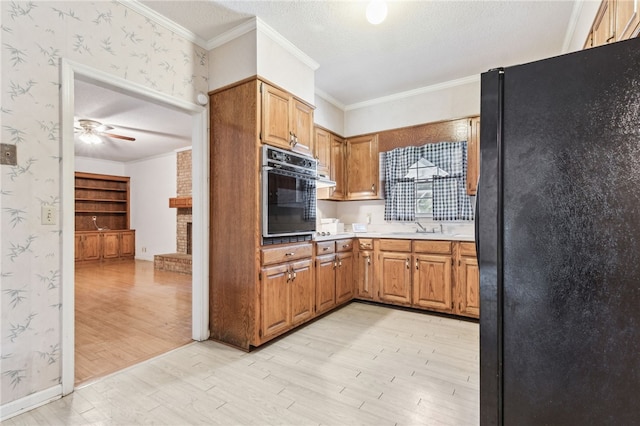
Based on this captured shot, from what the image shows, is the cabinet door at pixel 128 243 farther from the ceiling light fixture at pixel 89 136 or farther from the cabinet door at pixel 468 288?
the cabinet door at pixel 468 288

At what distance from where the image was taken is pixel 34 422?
65.6 inches

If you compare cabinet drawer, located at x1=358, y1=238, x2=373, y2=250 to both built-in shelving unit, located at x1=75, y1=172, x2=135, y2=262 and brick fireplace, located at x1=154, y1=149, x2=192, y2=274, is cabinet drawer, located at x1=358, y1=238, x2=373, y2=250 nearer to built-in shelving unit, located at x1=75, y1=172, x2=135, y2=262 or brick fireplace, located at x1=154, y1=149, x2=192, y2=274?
brick fireplace, located at x1=154, y1=149, x2=192, y2=274

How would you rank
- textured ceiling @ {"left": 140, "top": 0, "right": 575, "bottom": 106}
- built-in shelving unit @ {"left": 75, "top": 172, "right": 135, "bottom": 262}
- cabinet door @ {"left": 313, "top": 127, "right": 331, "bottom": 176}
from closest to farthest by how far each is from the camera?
textured ceiling @ {"left": 140, "top": 0, "right": 575, "bottom": 106} → cabinet door @ {"left": 313, "top": 127, "right": 331, "bottom": 176} → built-in shelving unit @ {"left": 75, "top": 172, "right": 135, "bottom": 262}

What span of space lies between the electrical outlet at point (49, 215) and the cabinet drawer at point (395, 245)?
3065mm

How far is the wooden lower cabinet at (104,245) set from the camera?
7.12m

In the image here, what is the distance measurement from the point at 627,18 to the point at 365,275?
3.11 m

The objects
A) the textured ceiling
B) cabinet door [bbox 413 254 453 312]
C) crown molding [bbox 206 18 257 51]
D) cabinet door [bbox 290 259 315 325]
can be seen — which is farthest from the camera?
cabinet door [bbox 413 254 453 312]

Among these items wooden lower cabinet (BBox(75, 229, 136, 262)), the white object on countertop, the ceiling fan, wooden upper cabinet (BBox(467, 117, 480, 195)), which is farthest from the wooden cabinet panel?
wooden lower cabinet (BBox(75, 229, 136, 262))

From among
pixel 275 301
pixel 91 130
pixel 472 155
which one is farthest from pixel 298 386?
pixel 91 130

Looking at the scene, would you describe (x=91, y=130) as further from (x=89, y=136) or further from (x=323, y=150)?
(x=323, y=150)

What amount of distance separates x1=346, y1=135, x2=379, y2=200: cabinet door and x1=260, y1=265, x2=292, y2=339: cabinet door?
1957 mm

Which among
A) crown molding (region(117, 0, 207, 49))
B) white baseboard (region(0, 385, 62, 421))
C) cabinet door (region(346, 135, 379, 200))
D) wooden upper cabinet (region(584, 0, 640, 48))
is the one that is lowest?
white baseboard (region(0, 385, 62, 421))

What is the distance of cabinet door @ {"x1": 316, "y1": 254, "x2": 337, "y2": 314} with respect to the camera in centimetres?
323

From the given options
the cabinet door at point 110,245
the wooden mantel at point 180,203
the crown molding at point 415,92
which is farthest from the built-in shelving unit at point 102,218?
the crown molding at point 415,92
